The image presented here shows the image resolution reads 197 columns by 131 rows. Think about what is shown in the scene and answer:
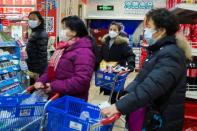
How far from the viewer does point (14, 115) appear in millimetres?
2799

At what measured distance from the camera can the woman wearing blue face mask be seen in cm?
233

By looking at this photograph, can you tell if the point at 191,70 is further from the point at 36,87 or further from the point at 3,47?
the point at 3,47

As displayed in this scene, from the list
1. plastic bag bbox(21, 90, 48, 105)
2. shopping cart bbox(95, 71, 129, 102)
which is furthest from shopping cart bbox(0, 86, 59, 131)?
shopping cart bbox(95, 71, 129, 102)

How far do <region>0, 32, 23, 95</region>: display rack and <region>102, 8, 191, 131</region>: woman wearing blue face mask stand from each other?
3.04 m

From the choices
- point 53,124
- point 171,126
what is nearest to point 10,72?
point 53,124

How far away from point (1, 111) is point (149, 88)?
1.21m

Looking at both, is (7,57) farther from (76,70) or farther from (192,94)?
(192,94)

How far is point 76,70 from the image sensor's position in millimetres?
3223

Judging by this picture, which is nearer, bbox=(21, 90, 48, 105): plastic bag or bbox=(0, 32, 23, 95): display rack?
bbox=(21, 90, 48, 105): plastic bag

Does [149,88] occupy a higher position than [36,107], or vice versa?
[149,88]

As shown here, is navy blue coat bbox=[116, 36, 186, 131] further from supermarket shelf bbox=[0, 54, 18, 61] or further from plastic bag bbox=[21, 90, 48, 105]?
supermarket shelf bbox=[0, 54, 18, 61]

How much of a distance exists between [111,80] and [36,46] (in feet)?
4.85

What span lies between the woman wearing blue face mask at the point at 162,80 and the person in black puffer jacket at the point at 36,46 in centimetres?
334

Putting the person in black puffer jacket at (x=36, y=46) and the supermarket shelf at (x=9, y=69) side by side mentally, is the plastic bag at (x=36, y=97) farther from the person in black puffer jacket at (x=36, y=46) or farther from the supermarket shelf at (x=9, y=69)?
the person in black puffer jacket at (x=36, y=46)
